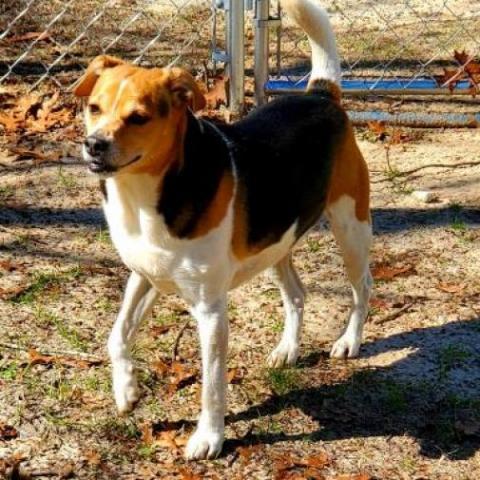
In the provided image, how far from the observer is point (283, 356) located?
13.6 feet

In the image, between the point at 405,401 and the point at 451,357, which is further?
the point at 451,357

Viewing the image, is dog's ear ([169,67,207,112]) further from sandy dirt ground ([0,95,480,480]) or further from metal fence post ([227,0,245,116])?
metal fence post ([227,0,245,116])

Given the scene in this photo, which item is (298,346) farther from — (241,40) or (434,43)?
(434,43)

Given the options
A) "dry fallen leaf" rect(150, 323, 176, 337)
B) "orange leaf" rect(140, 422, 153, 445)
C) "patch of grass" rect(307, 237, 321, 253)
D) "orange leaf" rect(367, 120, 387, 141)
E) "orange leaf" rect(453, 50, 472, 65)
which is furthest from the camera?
"orange leaf" rect(453, 50, 472, 65)

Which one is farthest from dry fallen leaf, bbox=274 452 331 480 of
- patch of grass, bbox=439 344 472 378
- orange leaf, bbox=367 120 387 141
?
orange leaf, bbox=367 120 387 141

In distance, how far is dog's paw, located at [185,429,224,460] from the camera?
3.53 meters

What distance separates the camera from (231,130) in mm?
3631

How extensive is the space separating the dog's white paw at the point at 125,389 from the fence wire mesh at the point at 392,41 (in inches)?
147

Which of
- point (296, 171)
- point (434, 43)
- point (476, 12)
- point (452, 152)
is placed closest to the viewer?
point (296, 171)

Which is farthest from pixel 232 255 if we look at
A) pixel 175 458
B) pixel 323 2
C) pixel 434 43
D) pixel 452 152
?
pixel 323 2

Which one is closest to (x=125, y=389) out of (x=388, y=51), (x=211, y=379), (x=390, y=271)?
(x=211, y=379)

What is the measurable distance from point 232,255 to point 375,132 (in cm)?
340

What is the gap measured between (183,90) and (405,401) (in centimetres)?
156

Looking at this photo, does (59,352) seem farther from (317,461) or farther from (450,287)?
(450,287)
